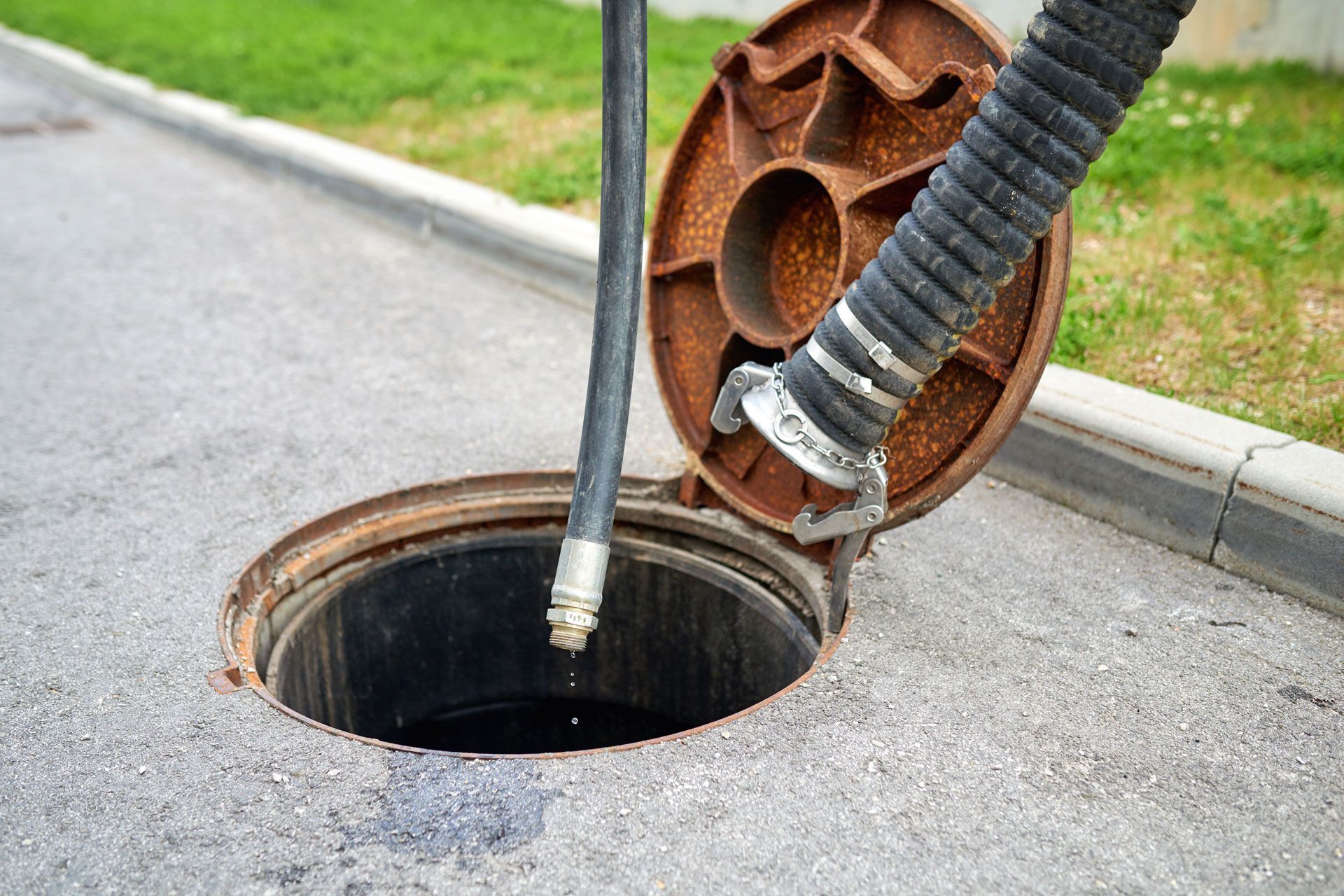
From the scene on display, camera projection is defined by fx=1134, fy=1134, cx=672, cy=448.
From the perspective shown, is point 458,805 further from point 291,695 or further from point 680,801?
point 291,695

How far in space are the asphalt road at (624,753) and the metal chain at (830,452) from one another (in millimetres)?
432

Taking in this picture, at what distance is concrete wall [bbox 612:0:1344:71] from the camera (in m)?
6.95

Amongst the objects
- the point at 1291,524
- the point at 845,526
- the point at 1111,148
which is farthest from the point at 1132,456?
the point at 1111,148

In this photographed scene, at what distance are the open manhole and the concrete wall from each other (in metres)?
6.05

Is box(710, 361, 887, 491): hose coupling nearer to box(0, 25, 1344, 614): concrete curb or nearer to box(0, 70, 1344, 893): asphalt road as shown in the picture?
box(0, 70, 1344, 893): asphalt road

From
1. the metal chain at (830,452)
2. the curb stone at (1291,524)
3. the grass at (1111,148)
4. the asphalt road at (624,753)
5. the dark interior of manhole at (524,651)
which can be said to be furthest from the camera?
the grass at (1111,148)

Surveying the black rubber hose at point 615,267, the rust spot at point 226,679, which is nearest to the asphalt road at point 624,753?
the rust spot at point 226,679

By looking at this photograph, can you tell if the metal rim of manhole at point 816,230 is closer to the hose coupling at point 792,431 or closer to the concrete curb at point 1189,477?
the hose coupling at point 792,431

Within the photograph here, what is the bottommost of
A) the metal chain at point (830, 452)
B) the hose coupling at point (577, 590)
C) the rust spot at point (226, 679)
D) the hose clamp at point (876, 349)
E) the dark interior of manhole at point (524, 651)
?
the dark interior of manhole at point (524, 651)

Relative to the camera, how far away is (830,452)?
2381 mm

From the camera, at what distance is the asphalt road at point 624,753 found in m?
1.93

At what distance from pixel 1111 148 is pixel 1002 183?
11.7 feet

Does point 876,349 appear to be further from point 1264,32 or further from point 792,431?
point 1264,32

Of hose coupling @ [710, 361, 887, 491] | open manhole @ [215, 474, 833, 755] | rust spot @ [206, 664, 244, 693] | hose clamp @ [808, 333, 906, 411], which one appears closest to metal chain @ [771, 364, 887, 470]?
hose coupling @ [710, 361, 887, 491]
